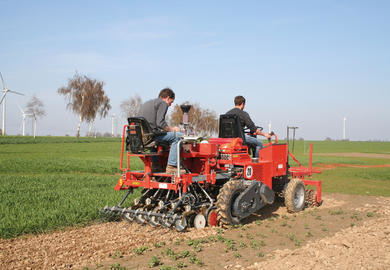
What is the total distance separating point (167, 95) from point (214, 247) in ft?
10.0

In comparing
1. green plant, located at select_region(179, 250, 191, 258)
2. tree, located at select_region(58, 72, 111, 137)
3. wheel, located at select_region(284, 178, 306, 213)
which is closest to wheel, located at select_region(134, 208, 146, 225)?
green plant, located at select_region(179, 250, 191, 258)

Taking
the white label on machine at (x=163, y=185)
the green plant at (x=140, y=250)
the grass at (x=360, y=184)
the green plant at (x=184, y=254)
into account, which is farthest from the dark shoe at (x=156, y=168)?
the grass at (x=360, y=184)

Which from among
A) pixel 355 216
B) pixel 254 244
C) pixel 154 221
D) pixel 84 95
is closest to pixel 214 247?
pixel 254 244

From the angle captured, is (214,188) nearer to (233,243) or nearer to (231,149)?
(231,149)

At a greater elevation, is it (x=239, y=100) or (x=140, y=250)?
(x=239, y=100)

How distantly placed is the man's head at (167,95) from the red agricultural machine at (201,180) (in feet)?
2.72

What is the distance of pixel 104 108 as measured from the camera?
68.6 metres

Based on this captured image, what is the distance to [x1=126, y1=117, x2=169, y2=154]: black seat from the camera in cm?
688

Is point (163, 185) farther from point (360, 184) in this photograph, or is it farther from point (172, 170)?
point (360, 184)

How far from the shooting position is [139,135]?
273 inches

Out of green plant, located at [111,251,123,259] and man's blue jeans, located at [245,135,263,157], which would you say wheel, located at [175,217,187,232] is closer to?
green plant, located at [111,251,123,259]

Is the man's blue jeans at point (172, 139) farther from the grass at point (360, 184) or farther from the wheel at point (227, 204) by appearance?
the grass at point (360, 184)

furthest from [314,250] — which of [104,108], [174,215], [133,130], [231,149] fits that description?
[104,108]

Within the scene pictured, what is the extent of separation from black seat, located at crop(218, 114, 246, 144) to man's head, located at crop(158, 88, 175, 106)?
1.77m
